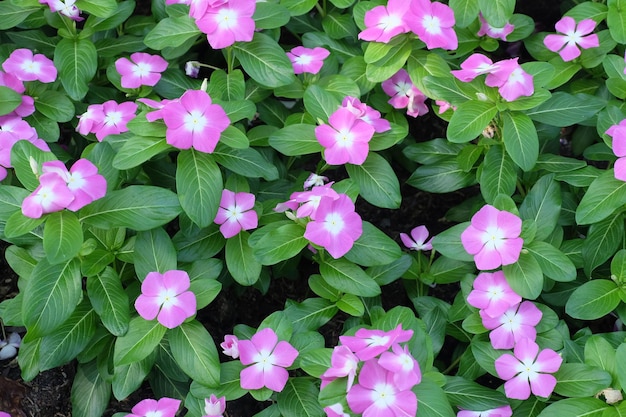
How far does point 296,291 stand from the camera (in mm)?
2766

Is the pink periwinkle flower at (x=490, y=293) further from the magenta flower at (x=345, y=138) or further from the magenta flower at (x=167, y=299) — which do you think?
the magenta flower at (x=167, y=299)

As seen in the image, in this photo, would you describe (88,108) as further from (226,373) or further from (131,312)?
(226,373)

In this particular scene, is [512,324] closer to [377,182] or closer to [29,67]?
[377,182]

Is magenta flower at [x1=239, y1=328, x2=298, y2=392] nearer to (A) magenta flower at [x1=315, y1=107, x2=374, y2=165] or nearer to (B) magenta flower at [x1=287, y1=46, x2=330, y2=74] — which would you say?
(A) magenta flower at [x1=315, y1=107, x2=374, y2=165]

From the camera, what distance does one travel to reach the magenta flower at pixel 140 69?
245cm

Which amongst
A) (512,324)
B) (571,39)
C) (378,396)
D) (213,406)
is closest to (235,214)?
(213,406)

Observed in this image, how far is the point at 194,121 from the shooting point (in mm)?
2021

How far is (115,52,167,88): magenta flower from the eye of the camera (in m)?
2.45

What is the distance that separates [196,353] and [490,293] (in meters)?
0.84

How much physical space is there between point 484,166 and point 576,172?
0.32m

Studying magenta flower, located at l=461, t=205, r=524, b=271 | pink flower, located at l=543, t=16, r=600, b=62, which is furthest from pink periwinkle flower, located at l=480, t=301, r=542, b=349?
pink flower, located at l=543, t=16, r=600, b=62

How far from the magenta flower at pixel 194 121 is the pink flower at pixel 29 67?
68 centimetres

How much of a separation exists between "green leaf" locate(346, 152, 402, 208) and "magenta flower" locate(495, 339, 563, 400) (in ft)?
1.79

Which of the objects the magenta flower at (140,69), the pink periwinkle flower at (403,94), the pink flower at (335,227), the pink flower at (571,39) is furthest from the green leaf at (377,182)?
the pink flower at (571,39)
